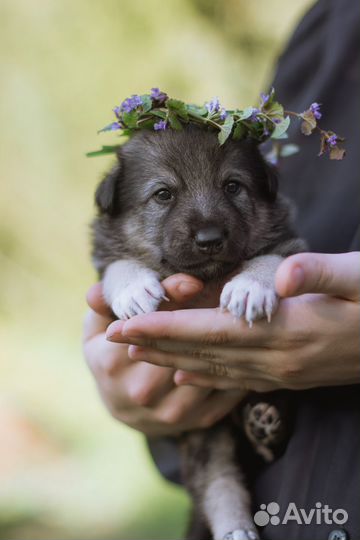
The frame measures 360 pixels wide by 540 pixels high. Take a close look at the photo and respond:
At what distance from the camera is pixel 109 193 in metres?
2.98

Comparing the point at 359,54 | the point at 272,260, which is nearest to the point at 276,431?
the point at 272,260

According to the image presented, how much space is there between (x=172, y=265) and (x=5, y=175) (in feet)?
14.9

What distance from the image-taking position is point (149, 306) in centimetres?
247

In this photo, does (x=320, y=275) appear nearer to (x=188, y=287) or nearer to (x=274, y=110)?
(x=188, y=287)

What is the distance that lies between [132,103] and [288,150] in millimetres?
873

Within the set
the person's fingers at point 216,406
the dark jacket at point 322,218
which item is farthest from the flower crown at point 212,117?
the person's fingers at point 216,406

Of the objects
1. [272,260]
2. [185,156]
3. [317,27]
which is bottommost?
[272,260]

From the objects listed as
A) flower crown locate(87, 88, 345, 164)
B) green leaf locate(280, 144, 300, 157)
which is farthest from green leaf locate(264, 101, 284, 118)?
green leaf locate(280, 144, 300, 157)

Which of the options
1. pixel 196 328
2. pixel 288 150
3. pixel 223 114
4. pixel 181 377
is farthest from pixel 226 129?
pixel 181 377

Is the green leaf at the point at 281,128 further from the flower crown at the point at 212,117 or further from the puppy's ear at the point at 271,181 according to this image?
the puppy's ear at the point at 271,181

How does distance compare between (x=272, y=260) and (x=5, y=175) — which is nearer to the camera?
(x=272, y=260)

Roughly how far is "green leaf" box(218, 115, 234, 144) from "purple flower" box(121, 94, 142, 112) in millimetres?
346

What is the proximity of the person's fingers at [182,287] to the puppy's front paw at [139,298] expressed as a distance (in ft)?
0.15

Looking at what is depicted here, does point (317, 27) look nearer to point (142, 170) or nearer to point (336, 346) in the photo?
point (142, 170)
